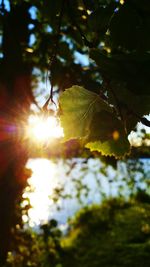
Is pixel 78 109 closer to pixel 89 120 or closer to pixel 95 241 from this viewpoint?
pixel 89 120

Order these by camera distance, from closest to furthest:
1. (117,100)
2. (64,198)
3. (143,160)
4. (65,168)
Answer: (117,100)
(143,160)
(64,198)
(65,168)

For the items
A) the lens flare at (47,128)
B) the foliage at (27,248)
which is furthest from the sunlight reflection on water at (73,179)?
the lens flare at (47,128)

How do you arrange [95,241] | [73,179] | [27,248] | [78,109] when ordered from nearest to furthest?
[78,109] < [27,248] < [95,241] < [73,179]

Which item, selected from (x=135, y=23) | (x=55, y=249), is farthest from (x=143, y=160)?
(x=135, y=23)

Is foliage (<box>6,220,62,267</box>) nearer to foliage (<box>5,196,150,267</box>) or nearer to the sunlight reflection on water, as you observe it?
foliage (<box>5,196,150,267</box>)

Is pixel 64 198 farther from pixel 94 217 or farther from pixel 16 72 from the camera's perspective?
pixel 16 72

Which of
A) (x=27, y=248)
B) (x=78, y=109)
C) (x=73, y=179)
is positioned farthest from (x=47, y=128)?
(x=73, y=179)

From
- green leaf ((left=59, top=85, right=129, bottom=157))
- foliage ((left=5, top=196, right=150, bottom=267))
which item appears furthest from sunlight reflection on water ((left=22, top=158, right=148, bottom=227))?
green leaf ((left=59, top=85, right=129, bottom=157))

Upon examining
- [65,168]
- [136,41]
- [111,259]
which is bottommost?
[136,41]

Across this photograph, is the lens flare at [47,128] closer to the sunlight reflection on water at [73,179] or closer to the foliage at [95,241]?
the foliage at [95,241]
